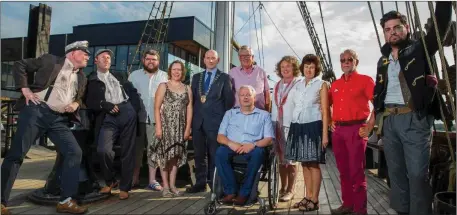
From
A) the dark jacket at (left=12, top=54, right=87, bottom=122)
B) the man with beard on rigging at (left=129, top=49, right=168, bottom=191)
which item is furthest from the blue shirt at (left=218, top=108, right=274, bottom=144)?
the dark jacket at (left=12, top=54, right=87, bottom=122)

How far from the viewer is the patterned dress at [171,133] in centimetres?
370

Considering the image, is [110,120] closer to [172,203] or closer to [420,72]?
[172,203]

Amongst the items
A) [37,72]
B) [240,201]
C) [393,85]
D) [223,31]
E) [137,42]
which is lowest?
[240,201]

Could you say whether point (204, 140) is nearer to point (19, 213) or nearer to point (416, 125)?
point (19, 213)

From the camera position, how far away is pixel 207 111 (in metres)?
3.73

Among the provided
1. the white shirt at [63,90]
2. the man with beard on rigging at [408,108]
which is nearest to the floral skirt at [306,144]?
the man with beard on rigging at [408,108]

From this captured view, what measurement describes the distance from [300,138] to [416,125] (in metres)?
0.95

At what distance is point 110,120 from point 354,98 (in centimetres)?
231

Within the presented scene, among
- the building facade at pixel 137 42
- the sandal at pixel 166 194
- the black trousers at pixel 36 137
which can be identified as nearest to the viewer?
the black trousers at pixel 36 137

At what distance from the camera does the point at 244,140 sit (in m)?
3.17

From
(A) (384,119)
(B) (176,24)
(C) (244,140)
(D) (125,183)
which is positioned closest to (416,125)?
(A) (384,119)

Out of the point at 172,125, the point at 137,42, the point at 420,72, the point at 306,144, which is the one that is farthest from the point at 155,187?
the point at 137,42

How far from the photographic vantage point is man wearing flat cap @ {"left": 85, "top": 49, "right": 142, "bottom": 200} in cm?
349

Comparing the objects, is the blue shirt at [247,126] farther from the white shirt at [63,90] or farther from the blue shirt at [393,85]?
the white shirt at [63,90]
